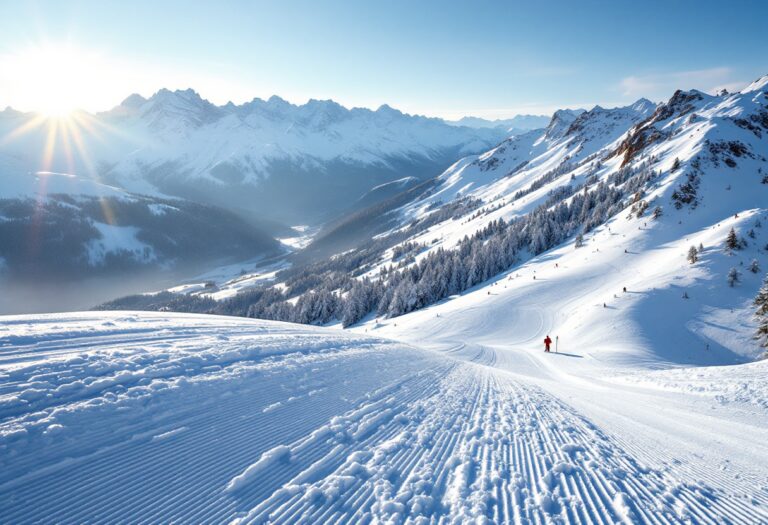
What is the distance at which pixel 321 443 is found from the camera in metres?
5.87

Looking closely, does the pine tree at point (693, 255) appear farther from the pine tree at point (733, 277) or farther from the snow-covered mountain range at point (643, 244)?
the pine tree at point (733, 277)

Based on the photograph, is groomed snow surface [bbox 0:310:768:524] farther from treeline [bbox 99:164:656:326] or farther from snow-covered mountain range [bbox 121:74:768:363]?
treeline [bbox 99:164:656:326]

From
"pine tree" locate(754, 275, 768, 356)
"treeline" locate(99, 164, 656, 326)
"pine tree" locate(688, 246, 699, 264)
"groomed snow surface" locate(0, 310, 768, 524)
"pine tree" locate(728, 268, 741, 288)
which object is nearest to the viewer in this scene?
"groomed snow surface" locate(0, 310, 768, 524)

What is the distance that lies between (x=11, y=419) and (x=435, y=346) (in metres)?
21.6

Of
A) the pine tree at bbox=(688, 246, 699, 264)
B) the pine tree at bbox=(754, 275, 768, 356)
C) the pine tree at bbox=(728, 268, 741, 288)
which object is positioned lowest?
the pine tree at bbox=(754, 275, 768, 356)

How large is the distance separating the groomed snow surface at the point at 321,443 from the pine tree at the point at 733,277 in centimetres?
2869

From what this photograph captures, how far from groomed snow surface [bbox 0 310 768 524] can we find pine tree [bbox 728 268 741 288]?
28.7 metres

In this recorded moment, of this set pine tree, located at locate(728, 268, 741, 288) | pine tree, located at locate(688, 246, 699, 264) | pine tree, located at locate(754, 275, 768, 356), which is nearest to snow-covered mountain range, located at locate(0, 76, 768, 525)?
pine tree, located at locate(754, 275, 768, 356)

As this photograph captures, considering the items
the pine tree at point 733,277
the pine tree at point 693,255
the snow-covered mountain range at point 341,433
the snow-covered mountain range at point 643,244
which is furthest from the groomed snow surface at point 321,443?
the pine tree at point 693,255

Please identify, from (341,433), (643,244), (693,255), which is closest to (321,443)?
(341,433)

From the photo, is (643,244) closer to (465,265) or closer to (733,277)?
(733,277)

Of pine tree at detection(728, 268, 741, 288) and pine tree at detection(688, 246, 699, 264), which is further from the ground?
pine tree at detection(688, 246, 699, 264)

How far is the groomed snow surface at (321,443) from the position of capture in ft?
14.1

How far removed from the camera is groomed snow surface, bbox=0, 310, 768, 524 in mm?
4305
